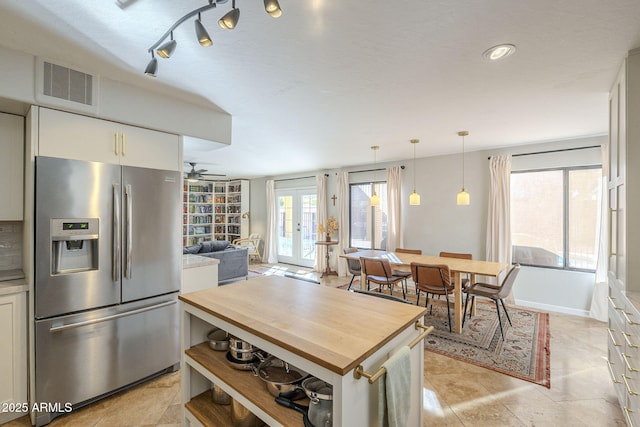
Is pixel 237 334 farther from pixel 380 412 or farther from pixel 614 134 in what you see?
pixel 614 134

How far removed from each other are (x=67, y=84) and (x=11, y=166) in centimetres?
75

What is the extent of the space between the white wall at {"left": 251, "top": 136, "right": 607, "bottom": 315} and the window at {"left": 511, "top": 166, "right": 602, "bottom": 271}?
15cm

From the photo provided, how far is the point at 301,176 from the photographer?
6996mm

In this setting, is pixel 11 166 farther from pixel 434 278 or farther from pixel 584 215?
pixel 584 215

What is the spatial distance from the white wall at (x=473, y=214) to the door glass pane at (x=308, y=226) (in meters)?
1.63

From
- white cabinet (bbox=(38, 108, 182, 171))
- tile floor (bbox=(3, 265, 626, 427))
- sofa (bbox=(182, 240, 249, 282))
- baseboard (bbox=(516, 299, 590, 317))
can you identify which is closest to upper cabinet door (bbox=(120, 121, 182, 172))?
white cabinet (bbox=(38, 108, 182, 171))

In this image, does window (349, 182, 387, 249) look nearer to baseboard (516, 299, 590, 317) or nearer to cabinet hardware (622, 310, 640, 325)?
baseboard (516, 299, 590, 317)

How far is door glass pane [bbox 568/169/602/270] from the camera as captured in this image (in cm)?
369

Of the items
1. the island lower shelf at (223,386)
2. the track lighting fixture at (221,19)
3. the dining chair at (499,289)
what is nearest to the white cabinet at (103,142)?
the track lighting fixture at (221,19)

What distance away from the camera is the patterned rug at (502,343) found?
8.35 feet

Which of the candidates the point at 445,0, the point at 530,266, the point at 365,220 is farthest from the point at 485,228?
the point at 445,0

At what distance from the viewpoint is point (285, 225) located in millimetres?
7516

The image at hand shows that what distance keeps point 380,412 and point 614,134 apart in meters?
2.66

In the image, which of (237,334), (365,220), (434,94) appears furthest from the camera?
(365,220)
